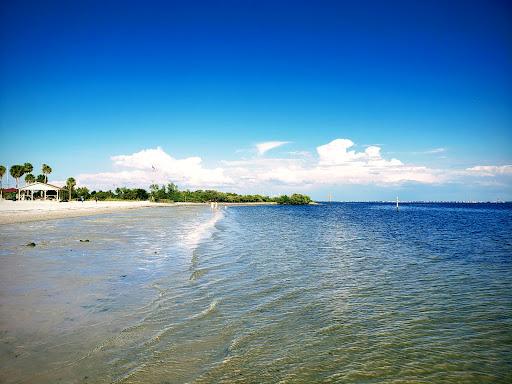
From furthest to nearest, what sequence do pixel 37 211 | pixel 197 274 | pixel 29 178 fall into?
1. pixel 29 178
2. pixel 37 211
3. pixel 197 274

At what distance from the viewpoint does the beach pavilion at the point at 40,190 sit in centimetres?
8844

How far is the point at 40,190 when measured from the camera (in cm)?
10262

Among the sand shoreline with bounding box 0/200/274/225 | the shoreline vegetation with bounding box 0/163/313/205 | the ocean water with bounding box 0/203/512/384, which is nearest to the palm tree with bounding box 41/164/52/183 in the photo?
the shoreline vegetation with bounding box 0/163/313/205

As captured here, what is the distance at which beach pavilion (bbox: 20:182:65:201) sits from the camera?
290ft

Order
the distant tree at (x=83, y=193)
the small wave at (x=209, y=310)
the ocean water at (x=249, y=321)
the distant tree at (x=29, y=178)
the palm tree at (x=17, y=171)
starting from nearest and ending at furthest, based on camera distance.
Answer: the ocean water at (x=249, y=321), the small wave at (x=209, y=310), the palm tree at (x=17, y=171), the distant tree at (x=29, y=178), the distant tree at (x=83, y=193)

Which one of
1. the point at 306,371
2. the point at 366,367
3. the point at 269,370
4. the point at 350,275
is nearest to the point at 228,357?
the point at 269,370

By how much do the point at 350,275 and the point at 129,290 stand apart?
900cm

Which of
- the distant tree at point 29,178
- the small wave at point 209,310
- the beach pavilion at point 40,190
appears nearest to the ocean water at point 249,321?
the small wave at point 209,310

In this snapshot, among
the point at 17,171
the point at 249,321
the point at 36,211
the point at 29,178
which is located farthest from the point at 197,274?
the point at 29,178

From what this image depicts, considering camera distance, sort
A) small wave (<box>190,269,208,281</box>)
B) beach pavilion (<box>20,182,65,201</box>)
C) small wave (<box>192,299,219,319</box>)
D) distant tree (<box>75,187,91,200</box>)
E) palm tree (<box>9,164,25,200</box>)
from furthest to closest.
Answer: distant tree (<box>75,187,91,200</box>) < palm tree (<box>9,164,25,200</box>) < beach pavilion (<box>20,182,65,201</box>) < small wave (<box>190,269,208,281</box>) < small wave (<box>192,299,219,319</box>)

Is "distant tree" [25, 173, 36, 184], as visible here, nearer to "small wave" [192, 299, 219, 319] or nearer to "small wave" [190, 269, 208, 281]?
"small wave" [190, 269, 208, 281]

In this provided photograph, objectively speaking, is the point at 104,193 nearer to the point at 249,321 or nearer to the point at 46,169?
the point at 46,169

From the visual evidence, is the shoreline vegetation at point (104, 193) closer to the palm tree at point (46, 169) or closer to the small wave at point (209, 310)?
the palm tree at point (46, 169)

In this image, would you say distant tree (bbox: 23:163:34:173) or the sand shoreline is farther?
distant tree (bbox: 23:163:34:173)
